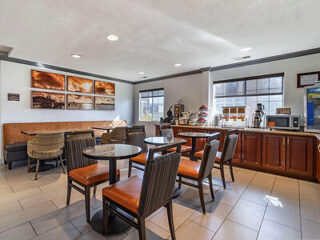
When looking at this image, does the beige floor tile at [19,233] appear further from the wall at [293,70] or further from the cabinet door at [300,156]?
the wall at [293,70]

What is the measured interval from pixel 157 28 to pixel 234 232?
2.98 metres

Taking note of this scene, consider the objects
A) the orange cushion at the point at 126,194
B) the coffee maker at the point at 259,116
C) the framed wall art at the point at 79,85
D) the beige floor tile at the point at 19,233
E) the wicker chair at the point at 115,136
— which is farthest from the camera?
the framed wall art at the point at 79,85

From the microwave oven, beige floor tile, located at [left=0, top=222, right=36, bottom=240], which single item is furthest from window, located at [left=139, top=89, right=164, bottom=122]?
beige floor tile, located at [left=0, top=222, right=36, bottom=240]

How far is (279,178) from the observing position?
334 cm

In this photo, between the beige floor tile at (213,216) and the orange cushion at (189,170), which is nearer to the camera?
the beige floor tile at (213,216)

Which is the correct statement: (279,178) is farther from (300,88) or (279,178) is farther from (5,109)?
(5,109)

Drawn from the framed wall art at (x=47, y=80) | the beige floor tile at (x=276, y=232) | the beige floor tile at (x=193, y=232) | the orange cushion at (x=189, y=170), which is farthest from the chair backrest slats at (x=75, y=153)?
the framed wall art at (x=47, y=80)

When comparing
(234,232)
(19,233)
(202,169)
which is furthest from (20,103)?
(234,232)

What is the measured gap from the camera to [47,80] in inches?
189

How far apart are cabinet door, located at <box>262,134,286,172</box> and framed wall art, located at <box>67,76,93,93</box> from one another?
5332mm

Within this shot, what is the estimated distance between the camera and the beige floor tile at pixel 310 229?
1.73m

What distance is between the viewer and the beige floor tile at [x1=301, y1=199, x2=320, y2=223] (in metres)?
2.05

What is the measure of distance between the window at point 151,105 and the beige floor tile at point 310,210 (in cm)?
472

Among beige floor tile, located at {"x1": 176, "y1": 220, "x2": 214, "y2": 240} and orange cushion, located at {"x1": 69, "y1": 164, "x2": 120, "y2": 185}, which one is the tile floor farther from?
orange cushion, located at {"x1": 69, "y1": 164, "x2": 120, "y2": 185}
